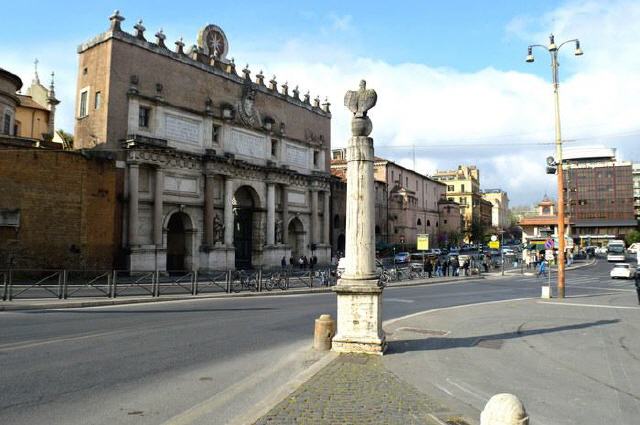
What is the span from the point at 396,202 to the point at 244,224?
35141mm

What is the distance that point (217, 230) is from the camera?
3491 cm

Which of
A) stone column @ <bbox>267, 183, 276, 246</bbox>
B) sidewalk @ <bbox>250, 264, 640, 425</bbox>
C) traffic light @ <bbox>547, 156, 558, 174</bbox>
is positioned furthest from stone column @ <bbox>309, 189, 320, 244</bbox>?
sidewalk @ <bbox>250, 264, 640, 425</bbox>

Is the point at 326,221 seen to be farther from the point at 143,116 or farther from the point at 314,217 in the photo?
the point at 143,116

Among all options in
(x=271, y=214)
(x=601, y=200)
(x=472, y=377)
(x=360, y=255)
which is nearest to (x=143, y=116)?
(x=271, y=214)

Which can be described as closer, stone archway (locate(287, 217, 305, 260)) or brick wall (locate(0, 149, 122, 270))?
brick wall (locate(0, 149, 122, 270))

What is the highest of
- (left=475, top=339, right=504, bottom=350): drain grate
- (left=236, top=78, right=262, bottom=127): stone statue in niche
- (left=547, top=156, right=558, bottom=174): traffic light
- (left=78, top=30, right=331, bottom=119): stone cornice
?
(left=78, top=30, right=331, bottom=119): stone cornice

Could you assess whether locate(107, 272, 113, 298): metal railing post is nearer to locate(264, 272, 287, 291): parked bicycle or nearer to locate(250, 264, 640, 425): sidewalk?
locate(264, 272, 287, 291): parked bicycle

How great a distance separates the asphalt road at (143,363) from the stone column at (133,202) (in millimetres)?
14420

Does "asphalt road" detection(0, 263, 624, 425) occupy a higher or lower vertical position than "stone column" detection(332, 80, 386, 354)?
lower

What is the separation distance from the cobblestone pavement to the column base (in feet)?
3.97

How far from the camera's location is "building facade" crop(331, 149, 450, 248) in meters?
66.8

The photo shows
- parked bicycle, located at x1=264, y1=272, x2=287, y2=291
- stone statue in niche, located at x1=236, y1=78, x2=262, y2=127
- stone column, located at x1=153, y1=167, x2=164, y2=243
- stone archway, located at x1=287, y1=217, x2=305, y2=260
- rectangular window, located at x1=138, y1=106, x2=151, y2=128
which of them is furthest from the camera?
stone archway, located at x1=287, y1=217, x2=305, y2=260

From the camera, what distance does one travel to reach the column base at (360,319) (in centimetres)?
850

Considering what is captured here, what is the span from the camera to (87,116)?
98.3ft
